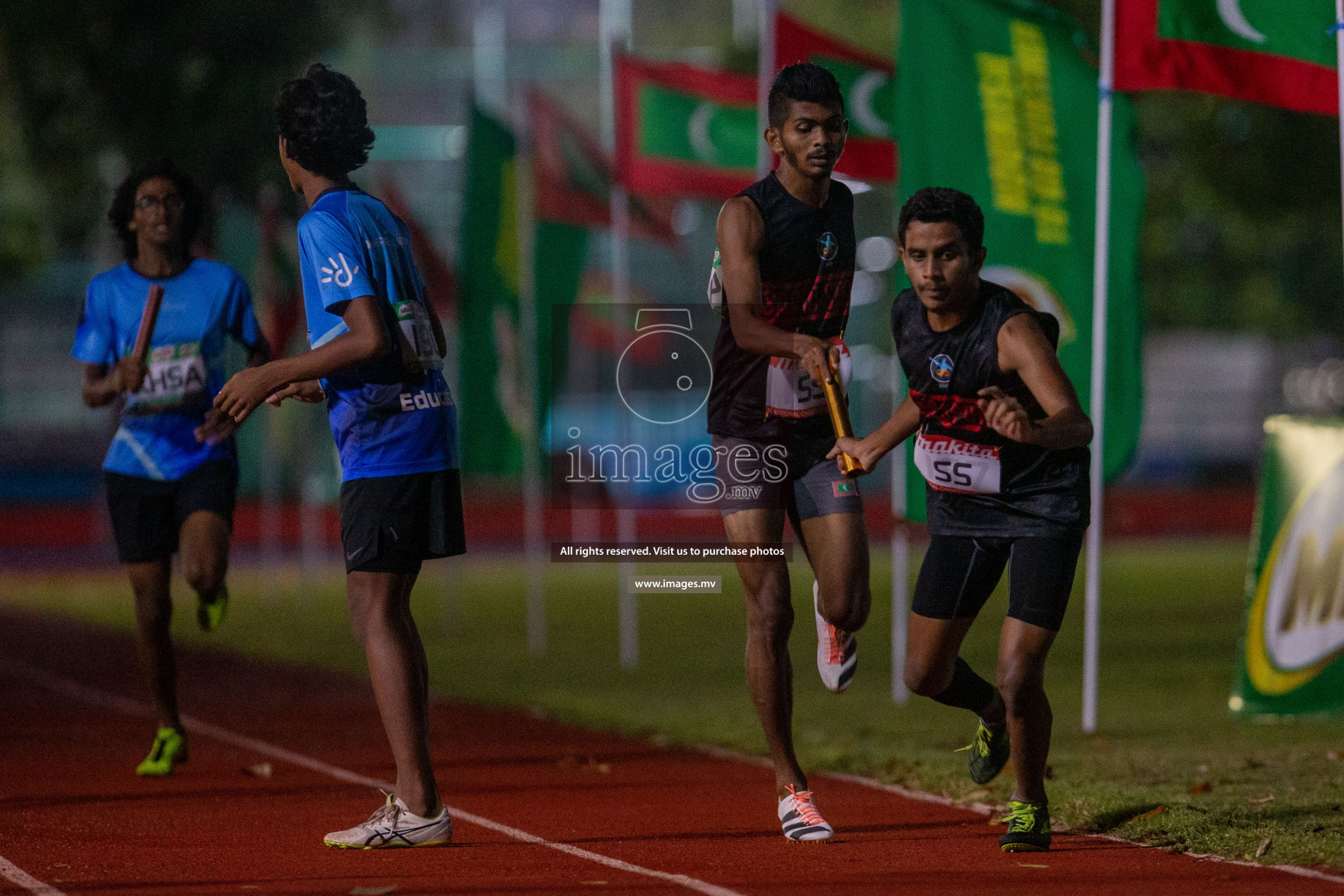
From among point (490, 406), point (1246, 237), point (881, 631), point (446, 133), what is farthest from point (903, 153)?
point (446, 133)

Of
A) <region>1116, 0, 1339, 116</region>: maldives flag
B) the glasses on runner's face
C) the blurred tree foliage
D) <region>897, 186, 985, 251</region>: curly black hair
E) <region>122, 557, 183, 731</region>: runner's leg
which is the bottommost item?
<region>122, 557, 183, 731</region>: runner's leg

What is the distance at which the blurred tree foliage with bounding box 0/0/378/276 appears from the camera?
24.1m

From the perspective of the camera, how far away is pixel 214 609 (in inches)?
353

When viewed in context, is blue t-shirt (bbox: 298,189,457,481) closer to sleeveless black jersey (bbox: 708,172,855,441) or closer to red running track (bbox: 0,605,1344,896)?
sleeveless black jersey (bbox: 708,172,855,441)

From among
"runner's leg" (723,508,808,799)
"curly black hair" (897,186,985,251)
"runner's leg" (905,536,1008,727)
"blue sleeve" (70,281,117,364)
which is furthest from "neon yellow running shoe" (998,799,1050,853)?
"blue sleeve" (70,281,117,364)

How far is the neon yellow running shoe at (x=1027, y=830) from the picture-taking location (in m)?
6.42

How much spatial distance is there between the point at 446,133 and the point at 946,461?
52518mm

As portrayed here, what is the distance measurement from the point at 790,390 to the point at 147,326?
334cm

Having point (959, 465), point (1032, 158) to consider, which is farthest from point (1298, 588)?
point (959, 465)

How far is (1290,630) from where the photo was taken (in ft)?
33.0

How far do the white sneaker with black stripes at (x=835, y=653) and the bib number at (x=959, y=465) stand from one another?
2.04 feet

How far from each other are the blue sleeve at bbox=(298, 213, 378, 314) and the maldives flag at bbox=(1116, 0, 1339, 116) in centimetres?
500

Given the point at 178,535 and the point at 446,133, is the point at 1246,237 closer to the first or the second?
the point at 446,133

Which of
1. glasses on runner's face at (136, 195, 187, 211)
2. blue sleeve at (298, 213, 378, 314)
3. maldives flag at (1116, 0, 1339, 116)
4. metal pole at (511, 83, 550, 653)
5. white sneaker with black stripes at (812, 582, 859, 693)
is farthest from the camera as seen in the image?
metal pole at (511, 83, 550, 653)
